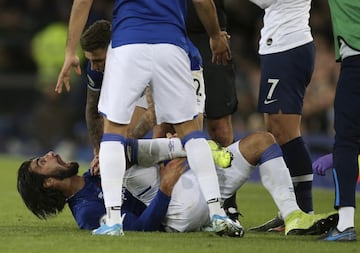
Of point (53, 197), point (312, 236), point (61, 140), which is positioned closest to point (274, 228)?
point (312, 236)

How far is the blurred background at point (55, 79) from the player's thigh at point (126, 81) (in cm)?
872

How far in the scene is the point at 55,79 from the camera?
901 inches

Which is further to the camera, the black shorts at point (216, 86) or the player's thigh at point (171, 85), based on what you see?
the black shorts at point (216, 86)

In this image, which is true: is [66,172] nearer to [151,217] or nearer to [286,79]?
[151,217]

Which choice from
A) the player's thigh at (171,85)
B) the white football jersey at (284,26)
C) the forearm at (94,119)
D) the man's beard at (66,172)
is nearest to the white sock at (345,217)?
the player's thigh at (171,85)

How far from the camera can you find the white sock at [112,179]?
25.3 ft

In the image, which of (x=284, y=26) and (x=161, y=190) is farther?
(x=284, y=26)

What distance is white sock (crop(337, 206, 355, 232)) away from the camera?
7.64 meters

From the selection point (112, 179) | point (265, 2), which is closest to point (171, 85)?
point (112, 179)

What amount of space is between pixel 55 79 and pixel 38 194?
14.5 meters

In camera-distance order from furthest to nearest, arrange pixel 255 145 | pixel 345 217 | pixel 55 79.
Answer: pixel 55 79, pixel 255 145, pixel 345 217

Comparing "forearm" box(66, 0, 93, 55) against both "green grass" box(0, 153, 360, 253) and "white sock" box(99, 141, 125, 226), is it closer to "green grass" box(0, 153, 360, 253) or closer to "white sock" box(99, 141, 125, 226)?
"white sock" box(99, 141, 125, 226)

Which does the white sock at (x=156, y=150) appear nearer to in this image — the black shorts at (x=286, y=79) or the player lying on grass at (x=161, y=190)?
the player lying on grass at (x=161, y=190)

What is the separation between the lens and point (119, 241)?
7480mm
